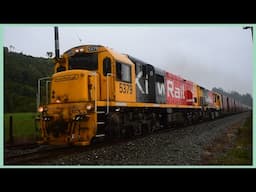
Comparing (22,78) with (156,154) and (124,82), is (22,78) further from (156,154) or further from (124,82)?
(156,154)

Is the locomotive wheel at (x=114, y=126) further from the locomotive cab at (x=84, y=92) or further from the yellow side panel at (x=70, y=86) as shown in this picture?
the yellow side panel at (x=70, y=86)

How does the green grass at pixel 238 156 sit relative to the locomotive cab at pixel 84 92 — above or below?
below

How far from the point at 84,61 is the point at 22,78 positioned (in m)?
1.49

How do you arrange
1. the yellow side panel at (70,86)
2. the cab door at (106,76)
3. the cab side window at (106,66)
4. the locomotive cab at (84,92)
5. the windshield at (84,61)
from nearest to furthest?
the locomotive cab at (84,92) → the yellow side panel at (70,86) → the cab door at (106,76) → the cab side window at (106,66) → the windshield at (84,61)

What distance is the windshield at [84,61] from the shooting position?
25.1 feet

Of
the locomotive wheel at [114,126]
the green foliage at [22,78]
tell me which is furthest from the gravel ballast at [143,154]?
the green foliage at [22,78]

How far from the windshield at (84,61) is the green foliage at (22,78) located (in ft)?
1.91

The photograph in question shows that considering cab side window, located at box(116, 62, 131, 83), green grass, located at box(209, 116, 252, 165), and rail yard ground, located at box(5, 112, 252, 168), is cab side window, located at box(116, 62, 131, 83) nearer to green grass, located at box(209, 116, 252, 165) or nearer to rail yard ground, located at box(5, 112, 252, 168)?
rail yard ground, located at box(5, 112, 252, 168)

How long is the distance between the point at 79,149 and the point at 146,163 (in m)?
1.82

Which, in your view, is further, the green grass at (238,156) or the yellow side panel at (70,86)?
the yellow side panel at (70,86)

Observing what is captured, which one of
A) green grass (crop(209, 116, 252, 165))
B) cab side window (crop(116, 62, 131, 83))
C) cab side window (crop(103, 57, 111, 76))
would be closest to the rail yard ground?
green grass (crop(209, 116, 252, 165))

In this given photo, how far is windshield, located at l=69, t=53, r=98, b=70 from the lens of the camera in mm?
7665

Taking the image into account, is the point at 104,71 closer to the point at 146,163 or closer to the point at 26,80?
the point at 26,80
